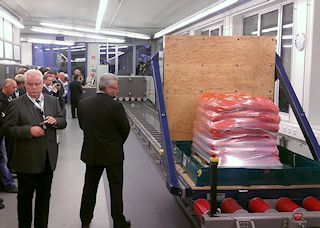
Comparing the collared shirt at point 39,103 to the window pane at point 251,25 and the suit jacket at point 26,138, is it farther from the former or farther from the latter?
the window pane at point 251,25

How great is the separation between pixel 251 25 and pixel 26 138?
6440 millimetres

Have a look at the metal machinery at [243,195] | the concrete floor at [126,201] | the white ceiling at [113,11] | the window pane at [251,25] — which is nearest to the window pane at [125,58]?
the white ceiling at [113,11]

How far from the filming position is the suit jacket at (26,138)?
127 inches

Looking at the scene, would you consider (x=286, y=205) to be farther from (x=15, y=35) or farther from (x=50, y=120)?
(x=15, y=35)

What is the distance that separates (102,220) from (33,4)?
8533mm

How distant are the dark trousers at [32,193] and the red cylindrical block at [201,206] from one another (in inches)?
55.1

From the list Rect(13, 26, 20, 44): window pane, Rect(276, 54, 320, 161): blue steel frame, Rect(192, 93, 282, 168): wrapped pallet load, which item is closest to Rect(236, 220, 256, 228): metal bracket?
Rect(192, 93, 282, 168): wrapped pallet load

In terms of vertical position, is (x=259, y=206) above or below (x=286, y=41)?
below

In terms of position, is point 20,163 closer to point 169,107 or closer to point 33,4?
point 169,107

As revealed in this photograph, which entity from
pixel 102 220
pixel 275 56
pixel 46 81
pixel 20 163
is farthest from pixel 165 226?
pixel 46 81

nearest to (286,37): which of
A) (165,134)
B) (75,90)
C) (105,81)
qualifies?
(105,81)

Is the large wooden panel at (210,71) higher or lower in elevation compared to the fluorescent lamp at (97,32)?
lower

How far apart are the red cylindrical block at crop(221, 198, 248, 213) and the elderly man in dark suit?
5.09 feet

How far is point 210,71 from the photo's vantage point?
389 centimetres
